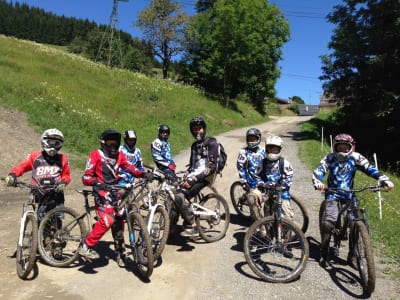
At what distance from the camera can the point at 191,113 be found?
82.6 ft

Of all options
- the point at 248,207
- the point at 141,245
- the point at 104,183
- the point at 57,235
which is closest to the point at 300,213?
the point at 248,207

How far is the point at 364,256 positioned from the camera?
396 cm

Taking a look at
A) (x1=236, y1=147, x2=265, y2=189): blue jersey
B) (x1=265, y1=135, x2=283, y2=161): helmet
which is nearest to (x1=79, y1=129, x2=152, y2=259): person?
(x1=236, y1=147, x2=265, y2=189): blue jersey

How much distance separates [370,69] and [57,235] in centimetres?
2037

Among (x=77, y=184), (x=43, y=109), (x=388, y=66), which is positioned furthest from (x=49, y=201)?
(x=388, y=66)

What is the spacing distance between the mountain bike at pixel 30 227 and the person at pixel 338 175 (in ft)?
13.9

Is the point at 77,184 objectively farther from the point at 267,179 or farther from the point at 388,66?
the point at 388,66

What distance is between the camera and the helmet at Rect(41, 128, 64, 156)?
4.54 meters

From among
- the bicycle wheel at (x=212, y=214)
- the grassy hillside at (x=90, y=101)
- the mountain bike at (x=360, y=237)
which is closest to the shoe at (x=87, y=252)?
the bicycle wheel at (x=212, y=214)

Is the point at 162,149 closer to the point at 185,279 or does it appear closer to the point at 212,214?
the point at 212,214

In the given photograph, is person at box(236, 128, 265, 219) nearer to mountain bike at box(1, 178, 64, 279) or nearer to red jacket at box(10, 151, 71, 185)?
red jacket at box(10, 151, 71, 185)

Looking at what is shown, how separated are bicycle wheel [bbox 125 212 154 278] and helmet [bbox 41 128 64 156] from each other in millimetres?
1669

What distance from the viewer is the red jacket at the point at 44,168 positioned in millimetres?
4586

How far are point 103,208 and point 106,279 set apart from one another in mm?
1023
